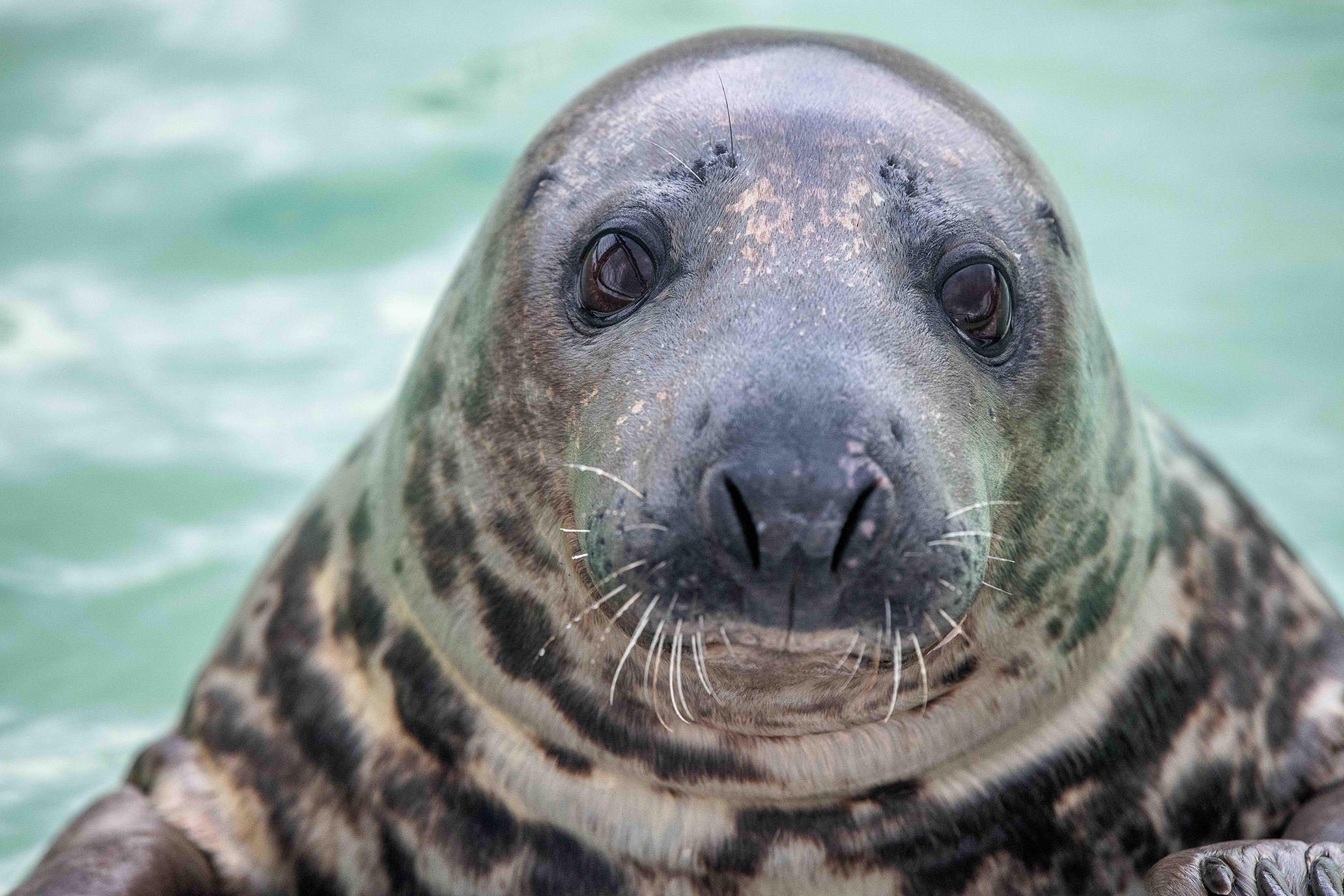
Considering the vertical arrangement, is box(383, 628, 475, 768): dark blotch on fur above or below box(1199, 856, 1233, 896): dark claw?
above

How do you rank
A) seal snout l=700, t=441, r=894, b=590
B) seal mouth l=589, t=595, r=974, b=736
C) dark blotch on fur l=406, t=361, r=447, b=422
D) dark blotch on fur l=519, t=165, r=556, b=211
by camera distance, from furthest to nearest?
dark blotch on fur l=406, t=361, r=447, b=422
dark blotch on fur l=519, t=165, r=556, b=211
seal mouth l=589, t=595, r=974, b=736
seal snout l=700, t=441, r=894, b=590

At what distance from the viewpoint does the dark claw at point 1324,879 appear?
2205 mm

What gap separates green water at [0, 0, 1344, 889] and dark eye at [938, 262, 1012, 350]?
2.43 metres

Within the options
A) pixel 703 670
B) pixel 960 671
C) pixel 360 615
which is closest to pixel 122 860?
pixel 360 615

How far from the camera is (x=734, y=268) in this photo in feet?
6.86

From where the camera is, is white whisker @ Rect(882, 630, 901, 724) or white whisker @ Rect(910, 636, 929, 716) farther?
white whisker @ Rect(910, 636, 929, 716)

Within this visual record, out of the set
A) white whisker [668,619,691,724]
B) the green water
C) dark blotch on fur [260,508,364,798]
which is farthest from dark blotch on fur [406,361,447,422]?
the green water

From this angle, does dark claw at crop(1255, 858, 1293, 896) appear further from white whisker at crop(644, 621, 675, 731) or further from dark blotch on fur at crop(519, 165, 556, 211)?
dark blotch on fur at crop(519, 165, 556, 211)

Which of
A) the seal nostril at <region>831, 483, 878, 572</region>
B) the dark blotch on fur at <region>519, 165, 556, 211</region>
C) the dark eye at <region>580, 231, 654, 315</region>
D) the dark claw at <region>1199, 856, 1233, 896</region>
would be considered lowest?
the dark claw at <region>1199, 856, 1233, 896</region>

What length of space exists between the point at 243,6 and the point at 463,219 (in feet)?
6.39

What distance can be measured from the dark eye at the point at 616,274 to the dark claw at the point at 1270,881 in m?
1.13

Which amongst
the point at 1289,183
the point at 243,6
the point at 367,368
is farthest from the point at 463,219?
the point at 1289,183

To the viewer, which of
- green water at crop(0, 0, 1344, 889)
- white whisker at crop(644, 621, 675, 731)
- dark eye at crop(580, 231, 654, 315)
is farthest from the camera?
green water at crop(0, 0, 1344, 889)

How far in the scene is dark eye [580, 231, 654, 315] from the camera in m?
2.17
